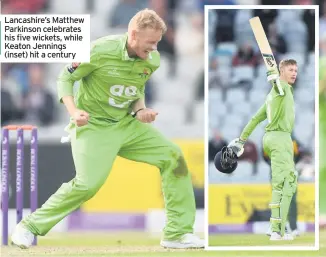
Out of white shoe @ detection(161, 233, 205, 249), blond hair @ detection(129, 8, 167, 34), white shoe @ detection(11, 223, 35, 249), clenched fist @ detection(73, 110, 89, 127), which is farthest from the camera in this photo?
white shoe @ detection(161, 233, 205, 249)

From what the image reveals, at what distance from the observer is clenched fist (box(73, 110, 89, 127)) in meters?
5.16

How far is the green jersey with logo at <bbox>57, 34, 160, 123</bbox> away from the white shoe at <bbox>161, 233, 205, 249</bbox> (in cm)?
77

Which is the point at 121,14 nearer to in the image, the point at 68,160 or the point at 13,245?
the point at 68,160

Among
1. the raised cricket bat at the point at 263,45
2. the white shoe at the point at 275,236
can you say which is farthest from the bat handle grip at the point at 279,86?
the white shoe at the point at 275,236

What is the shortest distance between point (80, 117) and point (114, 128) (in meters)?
0.32

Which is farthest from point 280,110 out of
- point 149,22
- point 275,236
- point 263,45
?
point 149,22

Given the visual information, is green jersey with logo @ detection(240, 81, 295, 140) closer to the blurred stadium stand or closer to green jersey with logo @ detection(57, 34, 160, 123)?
the blurred stadium stand

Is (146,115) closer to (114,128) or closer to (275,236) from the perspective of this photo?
(114,128)

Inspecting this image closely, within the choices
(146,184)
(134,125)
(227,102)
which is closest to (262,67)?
(227,102)

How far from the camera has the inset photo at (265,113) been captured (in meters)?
5.54

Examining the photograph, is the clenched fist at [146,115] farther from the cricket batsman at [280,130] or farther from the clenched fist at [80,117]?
the cricket batsman at [280,130]

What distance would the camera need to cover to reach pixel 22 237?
18.0 feet

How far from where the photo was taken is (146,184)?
6.54 meters

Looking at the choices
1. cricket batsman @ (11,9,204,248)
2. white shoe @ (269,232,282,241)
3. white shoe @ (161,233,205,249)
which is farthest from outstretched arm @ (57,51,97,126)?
white shoe @ (269,232,282,241)
